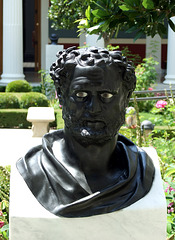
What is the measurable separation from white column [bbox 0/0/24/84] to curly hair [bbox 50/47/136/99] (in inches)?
567

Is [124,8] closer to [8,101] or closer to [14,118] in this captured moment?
[14,118]

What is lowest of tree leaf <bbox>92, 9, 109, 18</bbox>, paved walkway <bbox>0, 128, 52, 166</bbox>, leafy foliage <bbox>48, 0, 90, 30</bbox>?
paved walkway <bbox>0, 128, 52, 166</bbox>

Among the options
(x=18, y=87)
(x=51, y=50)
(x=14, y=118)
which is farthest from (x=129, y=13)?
(x=51, y=50)

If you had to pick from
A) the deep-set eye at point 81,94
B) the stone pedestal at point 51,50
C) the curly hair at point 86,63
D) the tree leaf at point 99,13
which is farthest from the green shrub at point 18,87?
the deep-set eye at point 81,94

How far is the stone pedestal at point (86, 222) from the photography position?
8.84ft

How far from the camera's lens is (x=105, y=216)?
2713 millimetres

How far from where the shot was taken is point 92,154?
2.79 m

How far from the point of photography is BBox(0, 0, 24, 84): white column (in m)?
16.8

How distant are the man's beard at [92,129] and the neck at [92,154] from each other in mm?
38

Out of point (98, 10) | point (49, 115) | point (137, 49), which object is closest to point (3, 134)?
point (49, 115)

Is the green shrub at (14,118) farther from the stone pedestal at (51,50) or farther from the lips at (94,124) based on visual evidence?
the lips at (94,124)

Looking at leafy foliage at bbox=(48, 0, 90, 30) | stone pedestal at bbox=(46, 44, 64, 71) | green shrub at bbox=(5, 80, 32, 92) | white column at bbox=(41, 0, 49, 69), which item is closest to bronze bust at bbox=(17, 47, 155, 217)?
leafy foliage at bbox=(48, 0, 90, 30)

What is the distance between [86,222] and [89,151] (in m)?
0.35

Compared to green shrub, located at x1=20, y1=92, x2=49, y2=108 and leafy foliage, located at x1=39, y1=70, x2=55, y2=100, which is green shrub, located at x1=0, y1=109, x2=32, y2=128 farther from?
leafy foliage, located at x1=39, y1=70, x2=55, y2=100
